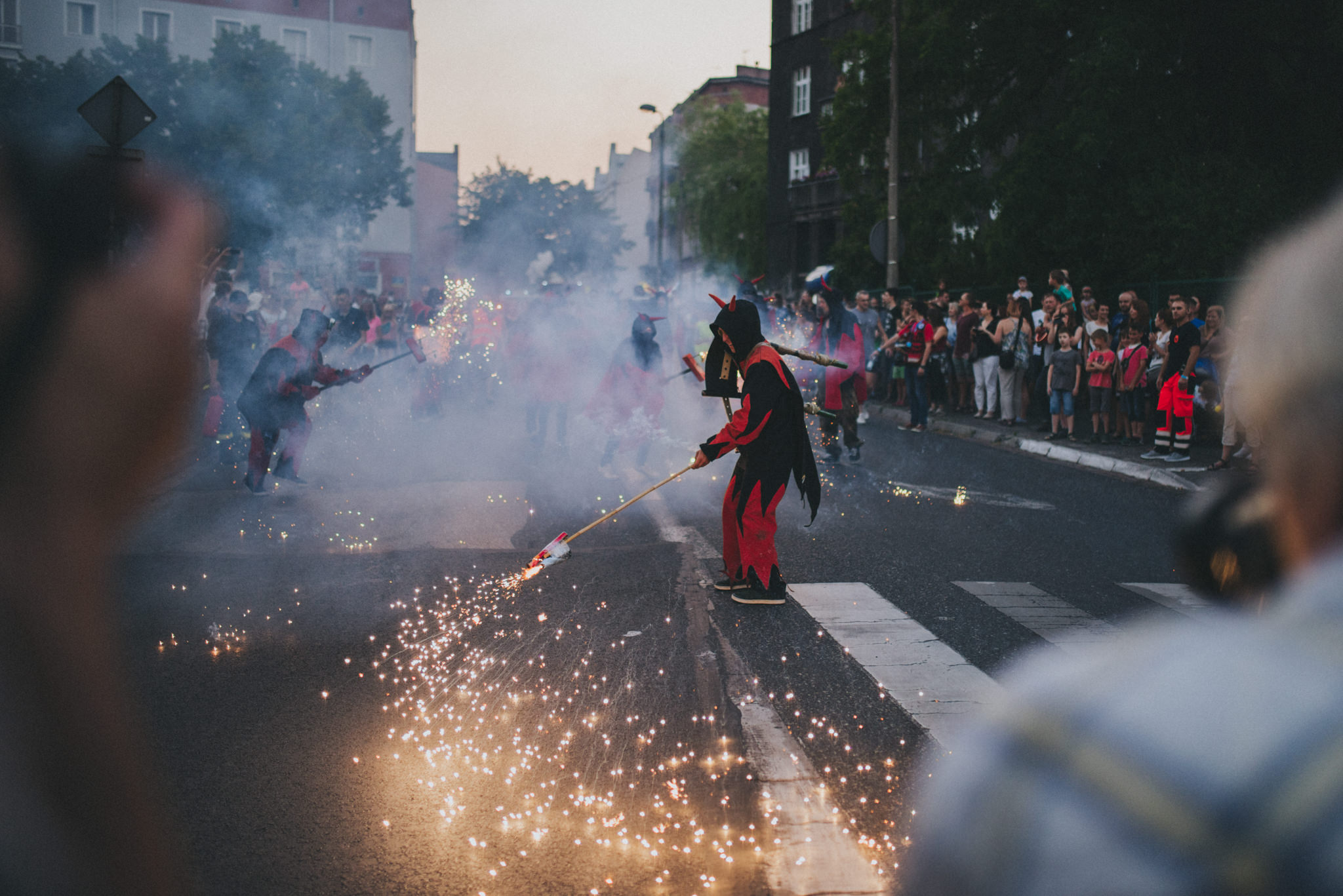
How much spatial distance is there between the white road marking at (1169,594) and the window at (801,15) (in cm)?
3980

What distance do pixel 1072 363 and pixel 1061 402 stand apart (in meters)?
0.55

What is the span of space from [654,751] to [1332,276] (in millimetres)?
3412

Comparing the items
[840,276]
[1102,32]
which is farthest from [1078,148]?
[840,276]

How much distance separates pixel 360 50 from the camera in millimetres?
36750

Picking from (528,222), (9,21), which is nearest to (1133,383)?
(9,21)

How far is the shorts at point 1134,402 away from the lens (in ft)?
41.9

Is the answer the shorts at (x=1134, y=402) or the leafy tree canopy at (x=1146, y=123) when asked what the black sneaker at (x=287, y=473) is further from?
the leafy tree canopy at (x=1146, y=123)

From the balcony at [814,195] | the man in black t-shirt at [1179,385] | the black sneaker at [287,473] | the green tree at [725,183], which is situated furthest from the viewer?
the green tree at [725,183]

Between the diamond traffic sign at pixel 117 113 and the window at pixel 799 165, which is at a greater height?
the window at pixel 799 165

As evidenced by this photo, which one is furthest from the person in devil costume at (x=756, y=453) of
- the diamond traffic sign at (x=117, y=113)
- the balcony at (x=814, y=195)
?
the balcony at (x=814, y=195)

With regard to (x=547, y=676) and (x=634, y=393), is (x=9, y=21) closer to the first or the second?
(x=634, y=393)

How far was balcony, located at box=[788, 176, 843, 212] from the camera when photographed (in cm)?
4125

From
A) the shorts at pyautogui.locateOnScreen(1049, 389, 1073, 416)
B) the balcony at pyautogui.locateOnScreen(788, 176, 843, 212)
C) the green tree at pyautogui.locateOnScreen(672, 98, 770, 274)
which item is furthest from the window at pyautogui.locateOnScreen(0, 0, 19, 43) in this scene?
the shorts at pyautogui.locateOnScreen(1049, 389, 1073, 416)

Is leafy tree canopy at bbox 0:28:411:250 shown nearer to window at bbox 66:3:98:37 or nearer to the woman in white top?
window at bbox 66:3:98:37
